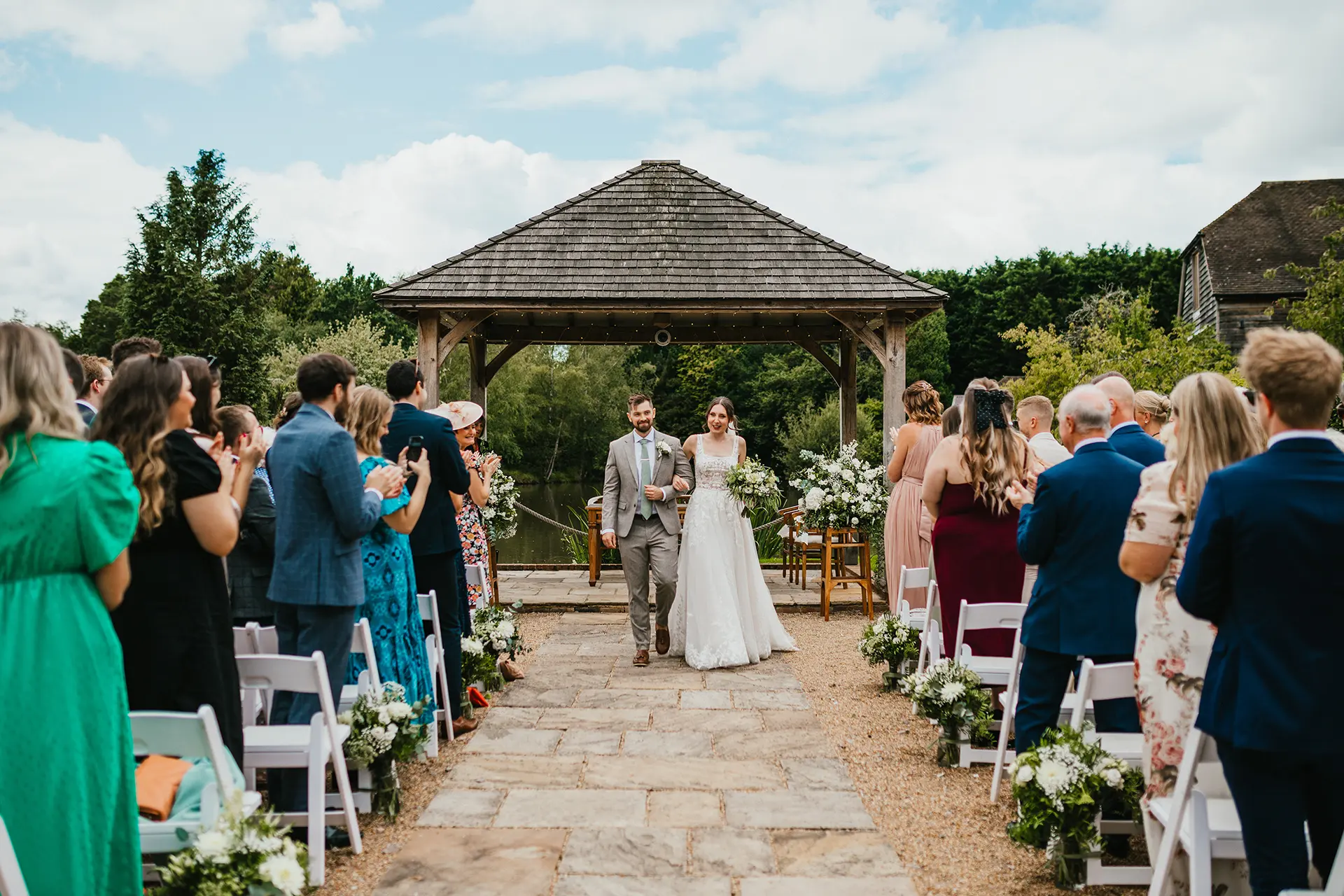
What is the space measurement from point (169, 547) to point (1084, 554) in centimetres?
367

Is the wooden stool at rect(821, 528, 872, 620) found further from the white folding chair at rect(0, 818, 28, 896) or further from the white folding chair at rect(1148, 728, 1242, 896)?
the white folding chair at rect(0, 818, 28, 896)

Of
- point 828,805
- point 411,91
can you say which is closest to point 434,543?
point 828,805

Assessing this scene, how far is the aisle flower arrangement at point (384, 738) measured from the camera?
452 centimetres

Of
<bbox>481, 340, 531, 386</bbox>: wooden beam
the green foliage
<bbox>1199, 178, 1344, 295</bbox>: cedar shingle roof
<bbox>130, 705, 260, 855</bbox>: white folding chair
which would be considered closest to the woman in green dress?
<bbox>130, 705, 260, 855</bbox>: white folding chair

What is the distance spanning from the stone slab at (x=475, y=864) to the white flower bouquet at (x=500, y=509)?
6.26 m

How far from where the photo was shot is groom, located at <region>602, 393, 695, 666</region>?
26.7 ft

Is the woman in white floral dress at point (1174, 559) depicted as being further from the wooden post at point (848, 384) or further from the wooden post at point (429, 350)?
the wooden post at point (848, 384)

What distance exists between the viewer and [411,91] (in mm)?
10398

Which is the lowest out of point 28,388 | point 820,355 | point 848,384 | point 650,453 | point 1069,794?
point 1069,794

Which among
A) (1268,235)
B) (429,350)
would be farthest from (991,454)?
(1268,235)

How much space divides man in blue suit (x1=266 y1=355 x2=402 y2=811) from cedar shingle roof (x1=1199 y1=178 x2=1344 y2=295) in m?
34.4

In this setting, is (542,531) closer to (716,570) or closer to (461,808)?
(716,570)

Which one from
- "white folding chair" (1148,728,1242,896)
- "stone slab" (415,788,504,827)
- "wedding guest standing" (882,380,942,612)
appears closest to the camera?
"white folding chair" (1148,728,1242,896)

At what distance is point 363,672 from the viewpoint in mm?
4754
